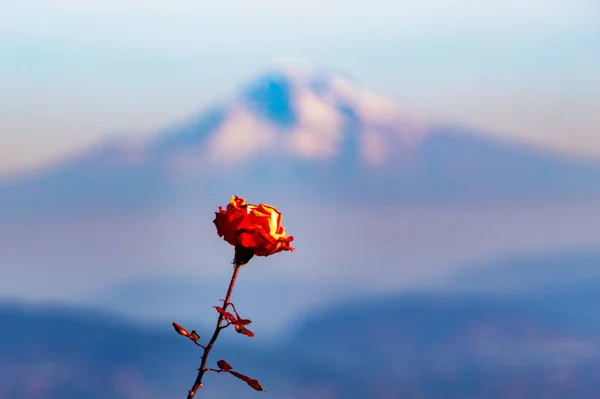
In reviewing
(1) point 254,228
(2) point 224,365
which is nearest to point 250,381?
(2) point 224,365

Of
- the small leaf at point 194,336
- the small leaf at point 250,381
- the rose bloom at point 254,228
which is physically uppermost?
the rose bloom at point 254,228

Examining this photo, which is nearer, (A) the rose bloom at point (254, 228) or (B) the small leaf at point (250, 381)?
(B) the small leaf at point (250, 381)

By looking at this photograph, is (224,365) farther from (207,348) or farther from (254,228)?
(254,228)

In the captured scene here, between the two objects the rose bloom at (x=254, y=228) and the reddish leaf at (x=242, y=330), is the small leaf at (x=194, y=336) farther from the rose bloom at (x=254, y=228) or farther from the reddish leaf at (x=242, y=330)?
the rose bloom at (x=254, y=228)

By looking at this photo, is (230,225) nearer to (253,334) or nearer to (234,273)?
(234,273)

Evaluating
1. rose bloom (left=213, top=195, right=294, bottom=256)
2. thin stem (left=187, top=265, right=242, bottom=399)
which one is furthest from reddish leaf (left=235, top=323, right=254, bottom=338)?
rose bloom (left=213, top=195, right=294, bottom=256)

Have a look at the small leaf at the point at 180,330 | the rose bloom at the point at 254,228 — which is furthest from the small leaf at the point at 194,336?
the rose bloom at the point at 254,228

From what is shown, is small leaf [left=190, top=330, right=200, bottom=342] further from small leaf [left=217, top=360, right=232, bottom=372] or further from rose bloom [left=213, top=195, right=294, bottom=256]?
rose bloom [left=213, top=195, right=294, bottom=256]
